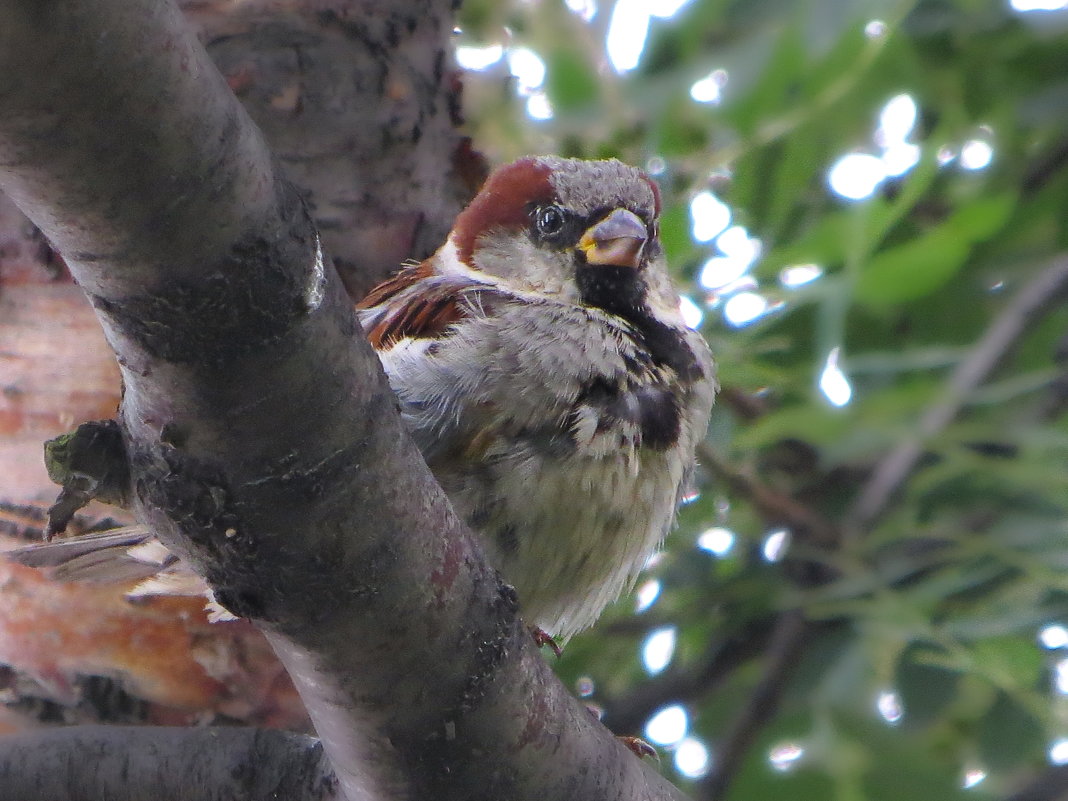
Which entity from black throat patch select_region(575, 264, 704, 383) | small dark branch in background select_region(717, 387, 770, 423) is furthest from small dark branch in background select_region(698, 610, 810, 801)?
black throat patch select_region(575, 264, 704, 383)

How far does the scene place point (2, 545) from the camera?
1701mm

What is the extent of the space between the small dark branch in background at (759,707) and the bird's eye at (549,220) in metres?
0.69

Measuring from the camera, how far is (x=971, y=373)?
2.01 metres

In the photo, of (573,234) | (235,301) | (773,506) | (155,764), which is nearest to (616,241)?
(573,234)

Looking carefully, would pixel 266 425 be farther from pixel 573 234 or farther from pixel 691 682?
pixel 691 682

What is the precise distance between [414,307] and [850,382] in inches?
31.0

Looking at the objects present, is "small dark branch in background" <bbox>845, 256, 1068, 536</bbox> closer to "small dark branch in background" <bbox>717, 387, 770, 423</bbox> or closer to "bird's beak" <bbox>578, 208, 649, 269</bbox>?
"small dark branch in background" <bbox>717, 387, 770, 423</bbox>

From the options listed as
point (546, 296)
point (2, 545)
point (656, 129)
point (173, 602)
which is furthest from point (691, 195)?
point (2, 545)

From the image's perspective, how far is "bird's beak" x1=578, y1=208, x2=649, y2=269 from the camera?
192 cm

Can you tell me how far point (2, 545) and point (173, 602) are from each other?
0.23 metres

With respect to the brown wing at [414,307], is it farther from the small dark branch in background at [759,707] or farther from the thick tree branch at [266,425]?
the small dark branch in background at [759,707]

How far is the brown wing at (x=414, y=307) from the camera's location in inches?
66.3

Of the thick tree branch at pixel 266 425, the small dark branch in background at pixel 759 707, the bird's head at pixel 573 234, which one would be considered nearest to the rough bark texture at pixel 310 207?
the bird's head at pixel 573 234

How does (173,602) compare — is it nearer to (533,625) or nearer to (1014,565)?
(533,625)
